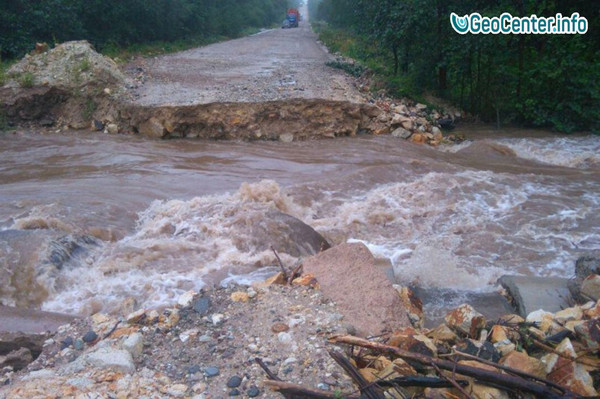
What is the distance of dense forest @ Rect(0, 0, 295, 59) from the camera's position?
15.8 m

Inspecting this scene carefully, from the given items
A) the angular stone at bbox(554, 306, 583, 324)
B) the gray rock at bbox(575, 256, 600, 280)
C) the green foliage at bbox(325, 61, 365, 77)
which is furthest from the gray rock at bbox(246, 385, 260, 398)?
the green foliage at bbox(325, 61, 365, 77)

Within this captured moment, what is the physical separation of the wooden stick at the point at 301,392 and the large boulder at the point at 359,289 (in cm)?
75

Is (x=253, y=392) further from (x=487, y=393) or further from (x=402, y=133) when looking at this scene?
(x=402, y=133)

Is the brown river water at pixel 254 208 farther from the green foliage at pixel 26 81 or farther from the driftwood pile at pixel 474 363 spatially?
the driftwood pile at pixel 474 363

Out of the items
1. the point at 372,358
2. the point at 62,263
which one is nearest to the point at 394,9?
the point at 62,263

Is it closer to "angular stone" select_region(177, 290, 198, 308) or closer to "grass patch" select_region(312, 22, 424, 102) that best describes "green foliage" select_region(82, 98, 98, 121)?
"grass patch" select_region(312, 22, 424, 102)

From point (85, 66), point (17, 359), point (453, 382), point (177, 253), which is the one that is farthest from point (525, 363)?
point (85, 66)

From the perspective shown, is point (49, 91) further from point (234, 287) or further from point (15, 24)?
point (234, 287)

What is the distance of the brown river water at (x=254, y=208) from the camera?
17.1 ft

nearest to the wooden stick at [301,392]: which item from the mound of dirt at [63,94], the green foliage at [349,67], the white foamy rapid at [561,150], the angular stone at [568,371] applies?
the angular stone at [568,371]

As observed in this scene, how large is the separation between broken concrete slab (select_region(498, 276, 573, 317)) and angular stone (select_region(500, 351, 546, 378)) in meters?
1.37

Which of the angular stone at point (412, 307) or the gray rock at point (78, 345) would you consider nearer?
the gray rock at point (78, 345)

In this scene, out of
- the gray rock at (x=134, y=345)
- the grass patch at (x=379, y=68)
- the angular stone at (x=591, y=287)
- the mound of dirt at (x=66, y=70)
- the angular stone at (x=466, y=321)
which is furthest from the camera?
the grass patch at (x=379, y=68)

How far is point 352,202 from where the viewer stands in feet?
24.9
